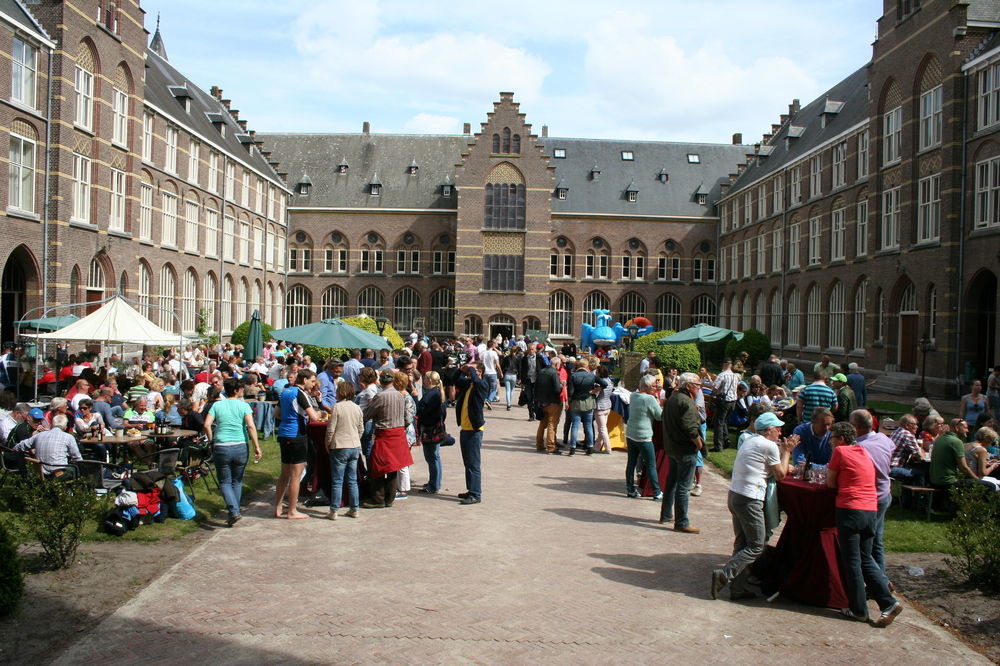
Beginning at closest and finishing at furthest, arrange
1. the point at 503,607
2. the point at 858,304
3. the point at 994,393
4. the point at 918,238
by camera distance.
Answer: the point at 503,607 → the point at 994,393 → the point at 918,238 → the point at 858,304

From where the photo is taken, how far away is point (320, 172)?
53.0 meters

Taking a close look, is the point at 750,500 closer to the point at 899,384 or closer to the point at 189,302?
the point at 899,384

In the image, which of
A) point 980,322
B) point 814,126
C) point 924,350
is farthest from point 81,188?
point 814,126

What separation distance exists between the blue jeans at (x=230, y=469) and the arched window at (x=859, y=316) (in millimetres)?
29190

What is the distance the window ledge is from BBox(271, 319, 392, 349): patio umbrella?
34.1ft

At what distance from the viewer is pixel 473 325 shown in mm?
49406

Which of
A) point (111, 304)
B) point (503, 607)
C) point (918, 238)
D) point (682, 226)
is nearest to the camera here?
point (503, 607)

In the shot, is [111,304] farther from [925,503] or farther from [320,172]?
[320,172]

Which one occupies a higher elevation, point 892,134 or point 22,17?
point 22,17

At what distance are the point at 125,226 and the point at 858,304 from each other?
29.7m

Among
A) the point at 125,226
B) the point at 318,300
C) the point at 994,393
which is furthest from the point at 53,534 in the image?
the point at 318,300

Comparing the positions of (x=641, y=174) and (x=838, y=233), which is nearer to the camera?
(x=838, y=233)

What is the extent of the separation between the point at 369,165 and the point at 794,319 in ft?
97.3

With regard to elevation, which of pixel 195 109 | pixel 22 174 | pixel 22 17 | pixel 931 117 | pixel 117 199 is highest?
pixel 195 109
